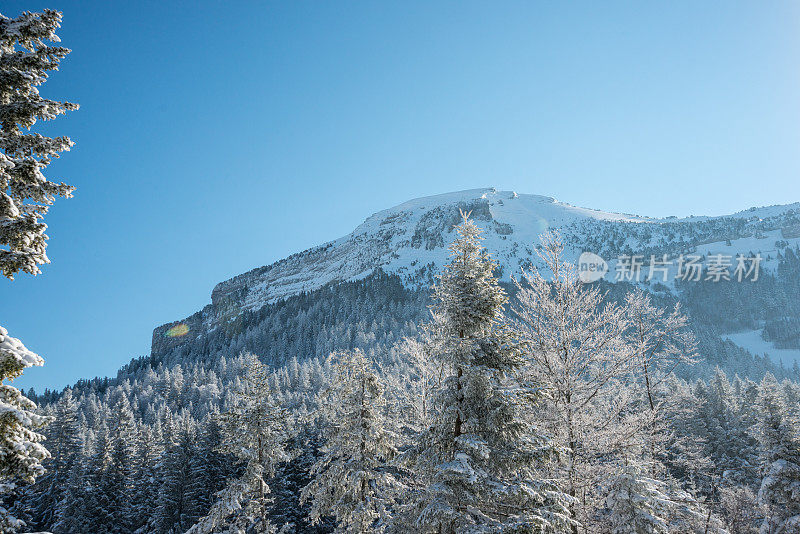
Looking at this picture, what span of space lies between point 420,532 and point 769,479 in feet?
82.8

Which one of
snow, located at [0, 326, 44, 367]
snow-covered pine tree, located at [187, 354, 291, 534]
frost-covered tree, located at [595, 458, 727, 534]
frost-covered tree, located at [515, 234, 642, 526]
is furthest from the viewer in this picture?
snow-covered pine tree, located at [187, 354, 291, 534]

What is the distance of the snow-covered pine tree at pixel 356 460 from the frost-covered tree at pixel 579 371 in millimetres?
6719

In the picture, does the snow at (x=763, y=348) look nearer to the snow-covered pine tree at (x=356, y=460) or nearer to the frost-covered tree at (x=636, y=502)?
the frost-covered tree at (x=636, y=502)

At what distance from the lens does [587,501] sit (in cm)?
1005

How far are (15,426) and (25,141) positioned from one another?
4.59 meters

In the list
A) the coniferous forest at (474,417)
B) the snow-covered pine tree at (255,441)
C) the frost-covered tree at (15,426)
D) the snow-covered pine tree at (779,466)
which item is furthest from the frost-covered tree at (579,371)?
the snow-covered pine tree at (779,466)

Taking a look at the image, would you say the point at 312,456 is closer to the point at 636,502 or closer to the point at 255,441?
the point at 255,441

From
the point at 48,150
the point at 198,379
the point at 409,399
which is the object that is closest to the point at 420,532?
the point at 409,399

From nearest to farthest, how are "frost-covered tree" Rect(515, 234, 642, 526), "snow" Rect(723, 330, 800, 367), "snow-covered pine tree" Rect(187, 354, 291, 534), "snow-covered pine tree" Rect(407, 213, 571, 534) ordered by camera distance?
"snow-covered pine tree" Rect(407, 213, 571, 534) → "frost-covered tree" Rect(515, 234, 642, 526) → "snow-covered pine tree" Rect(187, 354, 291, 534) → "snow" Rect(723, 330, 800, 367)

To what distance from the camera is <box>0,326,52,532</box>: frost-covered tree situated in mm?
5590

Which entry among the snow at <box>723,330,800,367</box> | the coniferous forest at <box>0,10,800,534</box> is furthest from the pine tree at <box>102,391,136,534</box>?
the snow at <box>723,330,800,367</box>

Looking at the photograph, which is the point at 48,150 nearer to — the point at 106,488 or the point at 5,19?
the point at 5,19

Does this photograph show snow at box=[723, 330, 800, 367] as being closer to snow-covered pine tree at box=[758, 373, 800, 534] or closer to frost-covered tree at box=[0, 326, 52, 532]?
snow-covered pine tree at box=[758, 373, 800, 534]

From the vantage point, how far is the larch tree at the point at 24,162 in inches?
236
